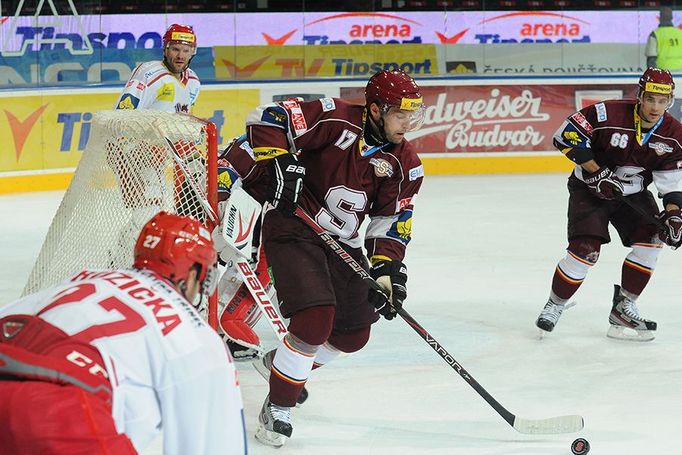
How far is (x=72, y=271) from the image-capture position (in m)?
3.67

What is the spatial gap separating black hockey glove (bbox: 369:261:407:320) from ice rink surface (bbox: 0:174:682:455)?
40 cm

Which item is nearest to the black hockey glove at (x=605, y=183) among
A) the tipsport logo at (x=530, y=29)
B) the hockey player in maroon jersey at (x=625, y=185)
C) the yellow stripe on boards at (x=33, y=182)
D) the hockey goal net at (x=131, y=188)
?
the hockey player in maroon jersey at (x=625, y=185)

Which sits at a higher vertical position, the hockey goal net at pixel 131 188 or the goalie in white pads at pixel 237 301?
the hockey goal net at pixel 131 188

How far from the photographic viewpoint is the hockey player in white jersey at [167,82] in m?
5.85

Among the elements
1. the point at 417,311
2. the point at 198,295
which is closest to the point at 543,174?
the point at 417,311

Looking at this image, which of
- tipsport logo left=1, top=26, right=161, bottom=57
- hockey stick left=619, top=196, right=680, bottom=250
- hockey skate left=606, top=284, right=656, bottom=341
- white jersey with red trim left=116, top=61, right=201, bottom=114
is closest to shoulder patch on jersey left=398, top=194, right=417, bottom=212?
hockey stick left=619, top=196, right=680, bottom=250

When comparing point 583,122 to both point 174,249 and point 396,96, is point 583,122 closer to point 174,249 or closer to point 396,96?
point 396,96

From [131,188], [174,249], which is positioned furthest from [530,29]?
[174,249]

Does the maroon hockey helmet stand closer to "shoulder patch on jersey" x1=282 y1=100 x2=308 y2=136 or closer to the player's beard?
"shoulder patch on jersey" x1=282 y1=100 x2=308 y2=136

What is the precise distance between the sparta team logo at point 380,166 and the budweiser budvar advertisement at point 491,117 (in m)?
5.80

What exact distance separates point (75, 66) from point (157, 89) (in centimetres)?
340

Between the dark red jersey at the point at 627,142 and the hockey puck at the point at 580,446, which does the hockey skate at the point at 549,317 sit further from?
the hockey puck at the point at 580,446

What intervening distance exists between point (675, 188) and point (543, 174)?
476 centimetres

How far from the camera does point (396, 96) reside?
3.41 metres
